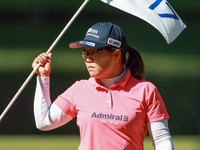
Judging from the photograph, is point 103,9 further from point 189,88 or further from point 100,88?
point 100,88

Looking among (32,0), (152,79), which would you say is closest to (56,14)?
(32,0)

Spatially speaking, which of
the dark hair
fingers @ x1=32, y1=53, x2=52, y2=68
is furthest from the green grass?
fingers @ x1=32, y1=53, x2=52, y2=68

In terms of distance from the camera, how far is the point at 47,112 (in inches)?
95.1

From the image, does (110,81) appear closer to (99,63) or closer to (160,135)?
(99,63)

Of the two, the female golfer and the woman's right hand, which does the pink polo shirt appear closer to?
the female golfer

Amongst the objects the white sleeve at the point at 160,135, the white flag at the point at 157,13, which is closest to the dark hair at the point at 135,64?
the white flag at the point at 157,13

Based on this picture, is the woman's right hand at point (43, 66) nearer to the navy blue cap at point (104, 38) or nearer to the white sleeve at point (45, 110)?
the white sleeve at point (45, 110)

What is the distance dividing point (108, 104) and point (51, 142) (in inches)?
119

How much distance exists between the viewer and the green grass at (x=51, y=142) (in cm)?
521

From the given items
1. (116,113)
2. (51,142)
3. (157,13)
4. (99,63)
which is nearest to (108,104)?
(116,113)

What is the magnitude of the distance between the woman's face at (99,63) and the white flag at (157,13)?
0.29m

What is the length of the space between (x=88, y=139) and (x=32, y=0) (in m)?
3.05

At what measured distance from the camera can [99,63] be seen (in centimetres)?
239

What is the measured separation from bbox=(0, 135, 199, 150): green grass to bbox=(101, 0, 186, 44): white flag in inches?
109
